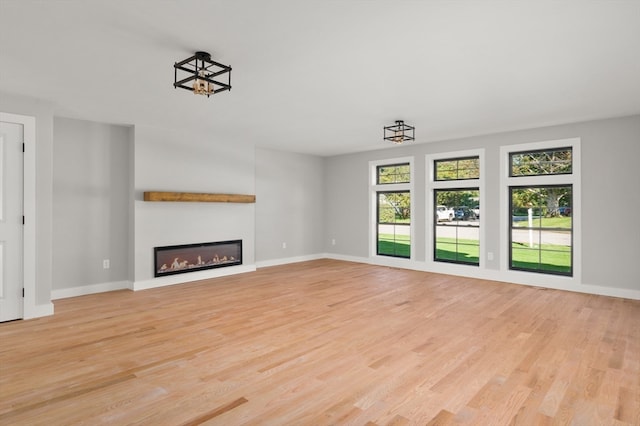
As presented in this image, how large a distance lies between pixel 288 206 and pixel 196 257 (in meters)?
2.60

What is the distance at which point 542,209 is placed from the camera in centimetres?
592

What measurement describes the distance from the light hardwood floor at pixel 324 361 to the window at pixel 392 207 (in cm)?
273

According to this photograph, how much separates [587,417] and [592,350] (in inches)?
51.5

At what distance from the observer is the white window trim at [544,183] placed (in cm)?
548

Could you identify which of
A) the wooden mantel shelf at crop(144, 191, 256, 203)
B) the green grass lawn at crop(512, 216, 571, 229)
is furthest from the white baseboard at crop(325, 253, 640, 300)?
the wooden mantel shelf at crop(144, 191, 256, 203)

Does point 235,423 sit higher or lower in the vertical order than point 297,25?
lower

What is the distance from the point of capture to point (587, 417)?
2188 millimetres

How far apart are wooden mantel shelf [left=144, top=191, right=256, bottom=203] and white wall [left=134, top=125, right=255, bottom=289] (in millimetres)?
205

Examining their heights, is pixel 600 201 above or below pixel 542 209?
above

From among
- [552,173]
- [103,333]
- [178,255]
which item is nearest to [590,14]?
[552,173]

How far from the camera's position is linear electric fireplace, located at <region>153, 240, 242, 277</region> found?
5.88m

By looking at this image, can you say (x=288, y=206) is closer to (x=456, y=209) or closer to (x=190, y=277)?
(x=190, y=277)

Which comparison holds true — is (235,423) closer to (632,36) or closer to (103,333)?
(103,333)

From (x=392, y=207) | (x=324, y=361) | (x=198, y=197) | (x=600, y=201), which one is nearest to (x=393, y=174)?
(x=392, y=207)
